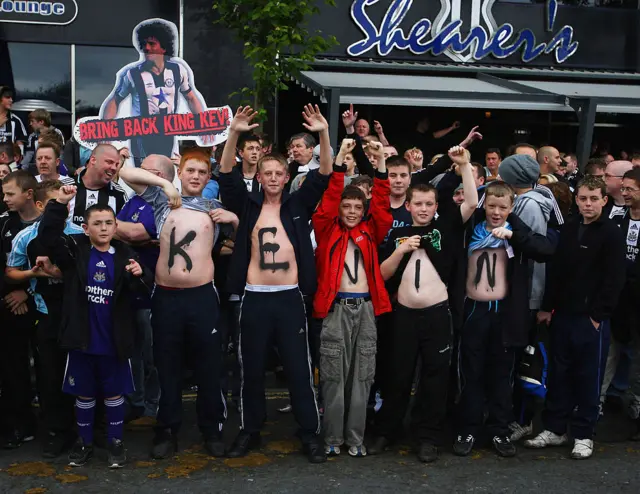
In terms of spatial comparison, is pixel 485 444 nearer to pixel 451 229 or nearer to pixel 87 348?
pixel 451 229

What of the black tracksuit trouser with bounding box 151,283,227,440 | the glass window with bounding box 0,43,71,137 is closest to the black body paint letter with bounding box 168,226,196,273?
the black tracksuit trouser with bounding box 151,283,227,440

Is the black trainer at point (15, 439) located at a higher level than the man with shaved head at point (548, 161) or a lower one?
lower

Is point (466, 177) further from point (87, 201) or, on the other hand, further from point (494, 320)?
point (87, 201)

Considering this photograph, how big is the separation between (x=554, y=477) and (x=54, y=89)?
1048 centimetres

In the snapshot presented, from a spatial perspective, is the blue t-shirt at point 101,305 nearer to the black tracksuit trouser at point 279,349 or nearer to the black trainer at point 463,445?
the black tracksuit trouser at point 279,349

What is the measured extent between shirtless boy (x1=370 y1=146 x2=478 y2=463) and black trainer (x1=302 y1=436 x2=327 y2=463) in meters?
0.35

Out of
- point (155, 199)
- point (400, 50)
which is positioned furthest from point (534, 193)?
point (400, 50)

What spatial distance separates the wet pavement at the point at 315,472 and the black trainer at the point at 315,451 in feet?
0.16

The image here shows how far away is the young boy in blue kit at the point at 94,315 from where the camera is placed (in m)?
5.06

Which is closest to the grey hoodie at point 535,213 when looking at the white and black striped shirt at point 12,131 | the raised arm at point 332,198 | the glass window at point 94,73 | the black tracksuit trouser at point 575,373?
the black tracksuit trouser at point 575,373

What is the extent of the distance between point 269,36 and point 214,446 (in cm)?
633

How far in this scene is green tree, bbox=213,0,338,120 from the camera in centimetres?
1038

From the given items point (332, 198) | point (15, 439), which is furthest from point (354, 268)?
point (15, 439)

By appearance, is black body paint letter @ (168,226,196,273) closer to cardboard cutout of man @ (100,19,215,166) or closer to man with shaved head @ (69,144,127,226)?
man with shaved head @ (69,144,127,226)
